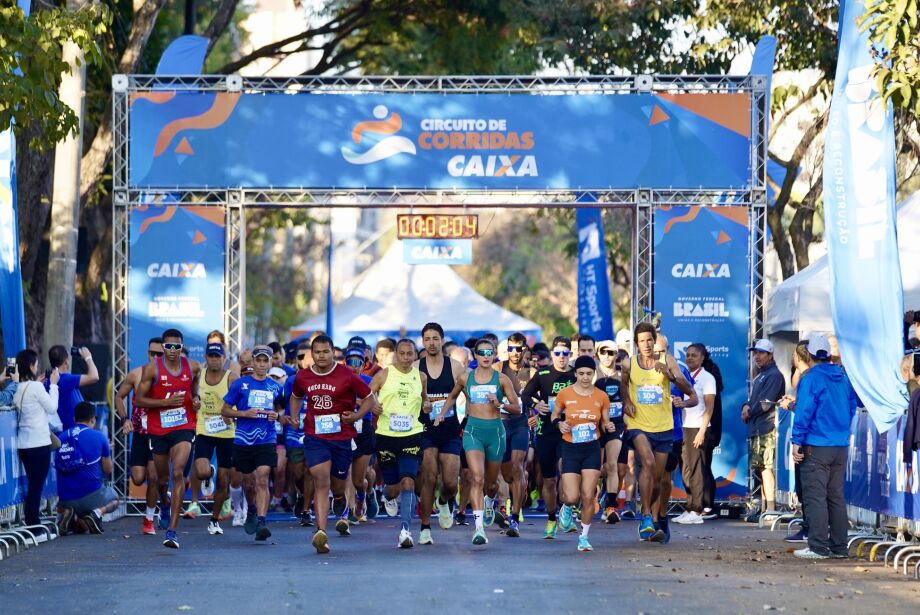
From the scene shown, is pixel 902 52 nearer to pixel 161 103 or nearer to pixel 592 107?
pixel 592 107

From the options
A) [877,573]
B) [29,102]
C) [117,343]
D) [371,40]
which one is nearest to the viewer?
[877,573]

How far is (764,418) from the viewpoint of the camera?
1983cm

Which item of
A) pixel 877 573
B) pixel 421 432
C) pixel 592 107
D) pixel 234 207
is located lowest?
pixel 877 573

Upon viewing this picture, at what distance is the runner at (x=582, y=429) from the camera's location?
15.2 metres

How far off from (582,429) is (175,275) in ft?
23.4

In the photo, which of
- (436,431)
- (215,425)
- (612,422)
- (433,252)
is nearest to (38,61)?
(215,425)

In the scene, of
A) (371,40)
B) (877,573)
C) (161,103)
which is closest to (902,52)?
(877,573)

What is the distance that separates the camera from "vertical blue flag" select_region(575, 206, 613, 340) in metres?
26.2

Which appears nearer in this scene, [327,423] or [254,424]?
[327,423]

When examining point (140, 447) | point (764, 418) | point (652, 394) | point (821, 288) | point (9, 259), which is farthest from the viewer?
point (821, 288)

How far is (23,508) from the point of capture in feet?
54.2

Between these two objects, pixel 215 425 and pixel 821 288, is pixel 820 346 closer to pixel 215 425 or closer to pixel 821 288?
pixel 821 288

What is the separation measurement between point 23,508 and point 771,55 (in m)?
10.9

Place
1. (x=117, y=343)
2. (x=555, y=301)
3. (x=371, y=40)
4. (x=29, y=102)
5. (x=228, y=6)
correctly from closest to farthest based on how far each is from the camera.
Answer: (x=29, y=102) < (x=117, y=343) < (x=228, y=6) < (x=371, y=40) < (x=555, y=301)
